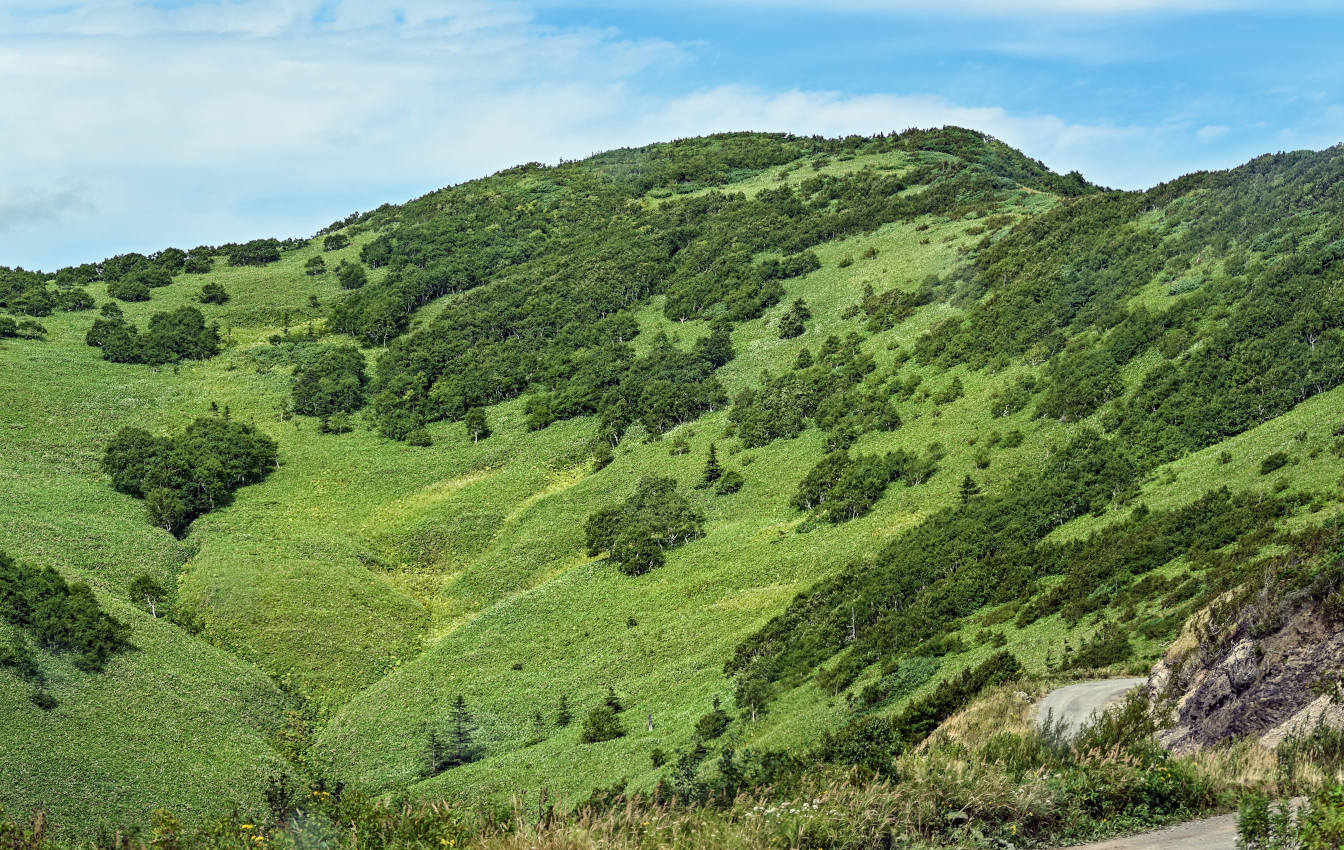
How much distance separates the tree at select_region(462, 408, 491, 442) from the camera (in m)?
112

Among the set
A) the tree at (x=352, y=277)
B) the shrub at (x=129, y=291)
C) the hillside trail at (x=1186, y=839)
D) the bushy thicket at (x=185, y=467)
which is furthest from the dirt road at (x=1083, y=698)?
the shrub at (x=129, y=291)

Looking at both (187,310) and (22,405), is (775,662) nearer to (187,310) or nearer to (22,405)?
(22,405)

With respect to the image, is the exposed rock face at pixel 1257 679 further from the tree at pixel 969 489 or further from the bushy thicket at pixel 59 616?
the bushy thicket at pixel 59 616

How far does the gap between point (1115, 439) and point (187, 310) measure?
388ft

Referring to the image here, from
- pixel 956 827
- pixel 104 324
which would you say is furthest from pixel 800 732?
pixel 104 324

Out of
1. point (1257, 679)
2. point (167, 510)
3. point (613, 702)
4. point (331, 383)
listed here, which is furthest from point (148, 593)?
point (1257, 679)

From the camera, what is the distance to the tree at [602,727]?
5603 centimetres

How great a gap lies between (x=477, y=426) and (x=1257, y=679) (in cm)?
9692

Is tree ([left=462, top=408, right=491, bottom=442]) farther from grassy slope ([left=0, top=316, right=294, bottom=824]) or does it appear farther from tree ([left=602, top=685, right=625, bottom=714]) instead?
tree ([left=602, top=685, right=625, bottom=714])

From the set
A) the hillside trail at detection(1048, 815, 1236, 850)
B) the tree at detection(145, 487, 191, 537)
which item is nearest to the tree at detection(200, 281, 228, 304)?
the tree at detection(145, 487, 191, 537)

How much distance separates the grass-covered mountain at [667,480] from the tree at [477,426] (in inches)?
24.3

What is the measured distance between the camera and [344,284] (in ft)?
508

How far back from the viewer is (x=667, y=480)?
8981cm

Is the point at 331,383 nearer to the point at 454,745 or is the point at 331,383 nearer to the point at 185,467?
the point at 185,467
